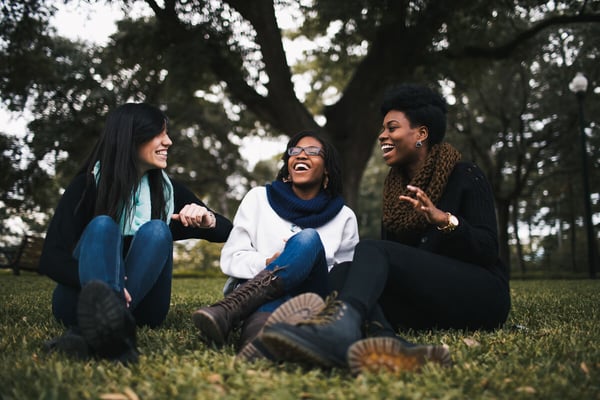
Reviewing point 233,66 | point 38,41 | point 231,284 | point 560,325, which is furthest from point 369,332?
point 38,41

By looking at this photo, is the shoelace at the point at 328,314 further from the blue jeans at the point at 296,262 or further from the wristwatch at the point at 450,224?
the wristwatch at the point at 450,224

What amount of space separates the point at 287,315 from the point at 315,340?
0.26 meters

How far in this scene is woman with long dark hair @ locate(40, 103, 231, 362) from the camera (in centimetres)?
239

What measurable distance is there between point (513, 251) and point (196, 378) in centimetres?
3134

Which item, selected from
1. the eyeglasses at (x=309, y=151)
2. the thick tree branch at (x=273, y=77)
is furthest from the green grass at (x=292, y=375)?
the thick tree branch at (x=273, y=77)

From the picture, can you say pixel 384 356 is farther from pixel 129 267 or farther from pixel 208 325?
pixel 129 267

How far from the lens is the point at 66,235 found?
9.55 ft

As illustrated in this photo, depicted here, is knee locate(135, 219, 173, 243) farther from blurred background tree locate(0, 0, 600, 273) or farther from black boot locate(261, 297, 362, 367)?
blurred background tree locate(0, 0, 600, 273)

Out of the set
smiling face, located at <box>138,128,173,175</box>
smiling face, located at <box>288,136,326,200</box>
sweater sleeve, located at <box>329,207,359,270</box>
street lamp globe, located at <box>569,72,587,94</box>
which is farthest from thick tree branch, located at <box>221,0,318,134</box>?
smiling face, located at <box>138,128,173,175</box>

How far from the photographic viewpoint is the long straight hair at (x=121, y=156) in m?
3.11

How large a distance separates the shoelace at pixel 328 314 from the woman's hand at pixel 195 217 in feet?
4.18

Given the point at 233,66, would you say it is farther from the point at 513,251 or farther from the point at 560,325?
the point at 513,251

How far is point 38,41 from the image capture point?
42.0 feet

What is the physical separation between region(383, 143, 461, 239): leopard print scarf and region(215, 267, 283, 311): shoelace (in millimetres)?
967
